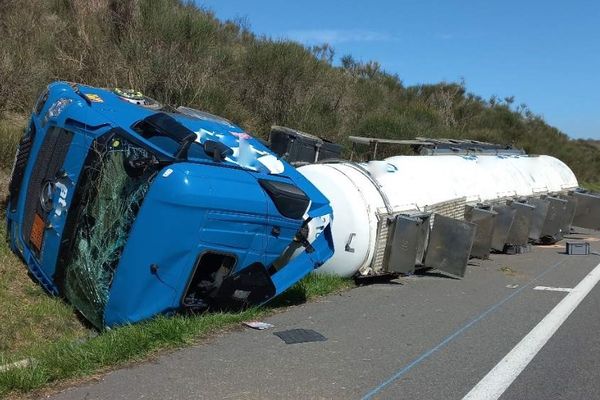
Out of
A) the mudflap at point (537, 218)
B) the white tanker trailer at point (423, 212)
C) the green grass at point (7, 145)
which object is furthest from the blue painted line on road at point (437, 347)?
the green grass at point (7, 145)

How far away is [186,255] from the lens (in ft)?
17.7

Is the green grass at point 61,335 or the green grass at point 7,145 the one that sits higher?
the green grass at point 7,145

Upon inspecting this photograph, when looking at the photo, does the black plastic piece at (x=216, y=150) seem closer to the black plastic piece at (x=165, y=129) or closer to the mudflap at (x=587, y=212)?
the black plastic piece at (x=165, y=129)

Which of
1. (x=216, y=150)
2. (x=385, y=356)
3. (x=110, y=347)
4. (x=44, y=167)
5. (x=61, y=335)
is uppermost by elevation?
(x=216, y=150)

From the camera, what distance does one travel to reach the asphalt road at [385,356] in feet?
14.8

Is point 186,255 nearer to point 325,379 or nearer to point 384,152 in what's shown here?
point 325,379

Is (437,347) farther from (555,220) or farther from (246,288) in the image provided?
(555,220)

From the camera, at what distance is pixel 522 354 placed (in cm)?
567

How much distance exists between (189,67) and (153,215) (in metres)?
8.98

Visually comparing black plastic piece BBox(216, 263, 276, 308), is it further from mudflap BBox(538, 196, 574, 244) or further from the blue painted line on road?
mudflap BBox(538, 196, 574, 244)

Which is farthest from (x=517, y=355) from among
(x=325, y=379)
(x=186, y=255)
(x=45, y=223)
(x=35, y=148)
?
(x=35, y=148)

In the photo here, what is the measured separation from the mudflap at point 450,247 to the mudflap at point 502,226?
262 cm

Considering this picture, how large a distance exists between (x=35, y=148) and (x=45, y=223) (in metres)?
1.09

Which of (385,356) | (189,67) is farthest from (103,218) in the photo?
(189,67)
